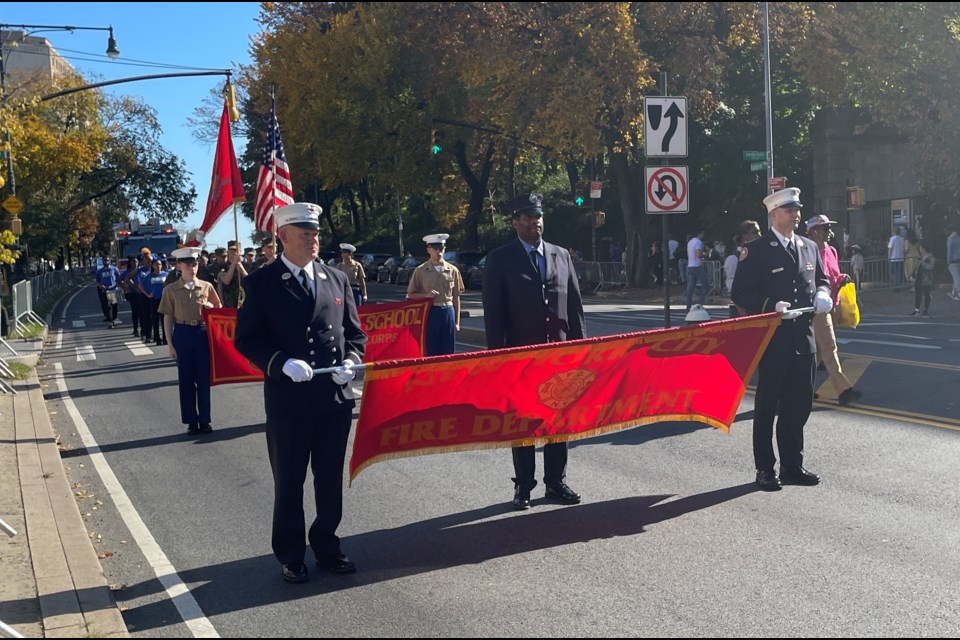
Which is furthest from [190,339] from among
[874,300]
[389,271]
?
[389,271]

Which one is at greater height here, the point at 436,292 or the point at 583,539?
the point at 436,292

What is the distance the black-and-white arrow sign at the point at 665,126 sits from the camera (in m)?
12.6

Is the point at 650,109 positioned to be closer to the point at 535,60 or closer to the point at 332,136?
the point at 535,60

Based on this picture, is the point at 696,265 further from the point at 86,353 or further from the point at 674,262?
the point at 86,353

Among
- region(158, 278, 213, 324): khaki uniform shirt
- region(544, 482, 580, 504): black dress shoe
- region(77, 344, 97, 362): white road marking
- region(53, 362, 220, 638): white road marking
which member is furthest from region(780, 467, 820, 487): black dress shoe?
region(77, 344, 97, 362): white road marking

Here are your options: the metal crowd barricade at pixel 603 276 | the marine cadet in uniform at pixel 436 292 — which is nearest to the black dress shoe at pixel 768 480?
the marine cadet in uniform at pixel 436 292

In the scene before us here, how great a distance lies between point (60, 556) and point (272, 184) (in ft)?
43.8

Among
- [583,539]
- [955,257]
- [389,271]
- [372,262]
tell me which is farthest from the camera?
[372,262]

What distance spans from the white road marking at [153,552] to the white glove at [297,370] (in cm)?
131

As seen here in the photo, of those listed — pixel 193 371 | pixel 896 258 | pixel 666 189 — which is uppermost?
pixel 666 189

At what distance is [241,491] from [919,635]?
208 inches

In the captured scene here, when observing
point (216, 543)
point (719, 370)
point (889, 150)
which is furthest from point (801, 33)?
point (216, 543)

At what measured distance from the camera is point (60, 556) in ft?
21.5

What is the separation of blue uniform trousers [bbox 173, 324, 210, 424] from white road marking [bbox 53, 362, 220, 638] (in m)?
0.99
